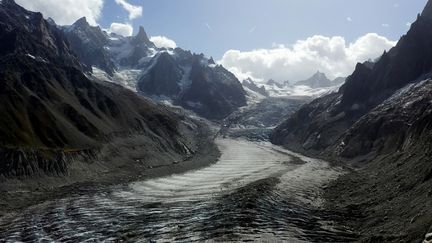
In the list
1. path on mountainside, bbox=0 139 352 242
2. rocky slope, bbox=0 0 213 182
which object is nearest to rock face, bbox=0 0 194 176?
rocky slope, bbox=0 0 213 182

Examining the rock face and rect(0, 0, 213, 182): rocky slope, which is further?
rect(0, 0, 213, 182): rocky slope

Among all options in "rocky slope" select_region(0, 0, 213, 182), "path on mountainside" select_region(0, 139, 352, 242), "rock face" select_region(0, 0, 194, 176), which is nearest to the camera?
"path on mountainside" select_region(0, 139, 352, 242)

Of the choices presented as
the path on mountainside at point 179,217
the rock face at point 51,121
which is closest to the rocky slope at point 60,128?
the rock face at point 51,121

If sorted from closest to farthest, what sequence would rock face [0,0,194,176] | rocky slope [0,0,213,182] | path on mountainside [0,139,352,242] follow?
path on mountainside [0,139,352,242] → rock face [0,0,194,176] → rocky slope [0,0,213,182]

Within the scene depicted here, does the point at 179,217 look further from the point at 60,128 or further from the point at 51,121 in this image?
the point at 51,121

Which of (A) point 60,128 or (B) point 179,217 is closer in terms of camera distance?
(B) point 179,217

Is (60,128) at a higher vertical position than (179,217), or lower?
higher

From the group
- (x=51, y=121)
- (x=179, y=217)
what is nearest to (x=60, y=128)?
(x=51, y=121)

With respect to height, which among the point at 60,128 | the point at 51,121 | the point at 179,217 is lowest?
the point at 179,217

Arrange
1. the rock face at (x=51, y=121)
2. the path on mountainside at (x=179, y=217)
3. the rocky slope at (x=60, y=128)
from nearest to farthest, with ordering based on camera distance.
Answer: the path on mountainside at (x=179, y=217) → the rock face at (x=51, y=121) → the rocky slope at (x=60, y=128)

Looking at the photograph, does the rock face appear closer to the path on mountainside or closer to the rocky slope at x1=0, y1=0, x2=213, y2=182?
the rocky slope at x1=0, y1=0, x2=213, y2=182

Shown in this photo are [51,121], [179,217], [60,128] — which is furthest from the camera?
[51,121]

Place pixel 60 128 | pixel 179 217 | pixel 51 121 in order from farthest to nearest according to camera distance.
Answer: pixel 51 121 → pixel 60 128 → pixel 179 217

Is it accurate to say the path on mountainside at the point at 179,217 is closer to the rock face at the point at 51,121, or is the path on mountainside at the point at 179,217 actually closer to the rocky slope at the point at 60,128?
the rock face at the point at 51,121
